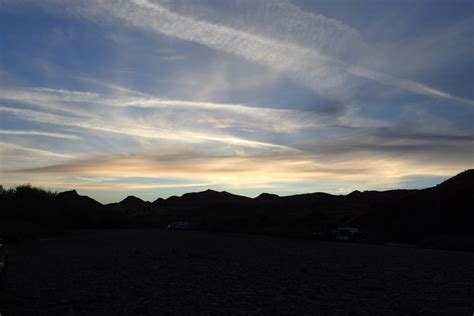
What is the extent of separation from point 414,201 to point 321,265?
46678mm

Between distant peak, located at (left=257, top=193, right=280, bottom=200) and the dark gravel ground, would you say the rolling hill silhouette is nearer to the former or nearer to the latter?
the dark gravel ground

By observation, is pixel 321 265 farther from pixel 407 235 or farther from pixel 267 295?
pixel 407 235

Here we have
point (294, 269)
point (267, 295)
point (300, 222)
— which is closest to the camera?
point (267, 295)

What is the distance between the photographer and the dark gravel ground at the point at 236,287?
13.3 metres

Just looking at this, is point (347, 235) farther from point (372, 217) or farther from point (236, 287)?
point (236, 287)

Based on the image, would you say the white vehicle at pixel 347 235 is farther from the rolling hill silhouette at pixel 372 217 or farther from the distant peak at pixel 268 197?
the distant peak at pixel 268 197

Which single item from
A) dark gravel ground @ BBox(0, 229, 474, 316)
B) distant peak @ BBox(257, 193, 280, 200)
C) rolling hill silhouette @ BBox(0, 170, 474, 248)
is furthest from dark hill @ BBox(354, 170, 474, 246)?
distant peak @ BBox(257, 193, 280, 200)

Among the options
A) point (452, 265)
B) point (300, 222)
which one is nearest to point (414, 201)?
point (300, 222)

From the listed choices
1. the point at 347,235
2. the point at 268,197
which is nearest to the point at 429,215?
the point at 347,235

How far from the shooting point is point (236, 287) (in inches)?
672

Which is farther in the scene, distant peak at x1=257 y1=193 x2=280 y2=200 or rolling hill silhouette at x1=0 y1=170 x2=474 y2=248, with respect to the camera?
distant peak at x1=257 y1=193 x2=280 y2=200

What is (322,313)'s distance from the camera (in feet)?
41.6

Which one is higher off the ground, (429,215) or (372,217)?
(372,217)

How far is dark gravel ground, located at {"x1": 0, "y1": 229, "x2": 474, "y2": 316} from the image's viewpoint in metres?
13.3
